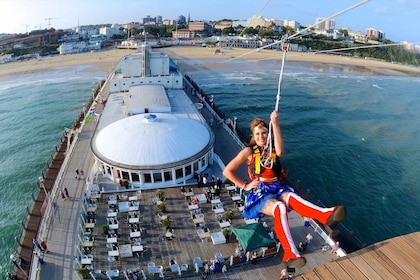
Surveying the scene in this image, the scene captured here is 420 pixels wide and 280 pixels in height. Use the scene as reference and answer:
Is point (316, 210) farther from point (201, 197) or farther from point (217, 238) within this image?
point (201, 197)

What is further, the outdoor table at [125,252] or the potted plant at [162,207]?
the potted plant at [162,207]

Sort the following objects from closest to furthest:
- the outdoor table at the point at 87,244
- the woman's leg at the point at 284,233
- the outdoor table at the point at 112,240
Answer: the woman's leg at the point at 284,233 < the outdoor table at the point at 87,244 < the outdoor table at the point at 112,240

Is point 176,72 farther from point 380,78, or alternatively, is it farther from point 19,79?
point 380,78

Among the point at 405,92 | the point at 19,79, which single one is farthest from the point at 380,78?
the point at 19,79

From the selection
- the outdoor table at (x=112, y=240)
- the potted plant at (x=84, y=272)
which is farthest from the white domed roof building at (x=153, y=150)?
the potted plant at (x=84, y=272)

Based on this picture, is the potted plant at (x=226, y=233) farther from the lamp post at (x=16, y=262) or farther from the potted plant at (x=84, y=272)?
the lamp post at (x=16, y=262)

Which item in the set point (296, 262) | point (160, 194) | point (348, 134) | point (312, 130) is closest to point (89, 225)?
point (160, 194)
